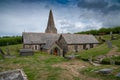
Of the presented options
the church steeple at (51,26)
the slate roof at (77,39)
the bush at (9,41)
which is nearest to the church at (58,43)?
the slate roof at (77,39)

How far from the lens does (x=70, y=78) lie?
1942 cm

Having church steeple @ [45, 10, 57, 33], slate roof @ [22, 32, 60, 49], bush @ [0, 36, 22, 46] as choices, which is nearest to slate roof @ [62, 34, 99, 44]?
slate roof @ [22, 32, 60, 49]

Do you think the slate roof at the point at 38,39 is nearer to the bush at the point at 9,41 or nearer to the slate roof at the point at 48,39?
the slate roof at the point at 48,39

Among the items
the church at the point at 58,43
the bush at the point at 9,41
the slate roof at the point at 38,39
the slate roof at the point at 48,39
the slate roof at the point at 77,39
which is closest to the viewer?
the church at the point at 58,43

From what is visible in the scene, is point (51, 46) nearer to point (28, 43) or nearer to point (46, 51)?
point (46, 51)

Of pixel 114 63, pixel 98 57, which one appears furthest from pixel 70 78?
pixel 98 57

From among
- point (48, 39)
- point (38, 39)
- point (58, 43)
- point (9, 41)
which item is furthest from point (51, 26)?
point (9, 41)

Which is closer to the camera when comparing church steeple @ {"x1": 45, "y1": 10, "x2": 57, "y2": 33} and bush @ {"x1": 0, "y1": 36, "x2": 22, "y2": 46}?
church steeple @ {"x1": 45, "y1": 10, "x2": 57, "y2": 33}

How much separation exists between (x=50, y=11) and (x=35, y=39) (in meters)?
16.6

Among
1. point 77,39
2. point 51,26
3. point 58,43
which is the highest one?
point 51,26

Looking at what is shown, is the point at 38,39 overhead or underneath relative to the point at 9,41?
overhead

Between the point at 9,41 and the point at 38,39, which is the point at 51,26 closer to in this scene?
the point at 38,39

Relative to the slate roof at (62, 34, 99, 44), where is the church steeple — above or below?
above

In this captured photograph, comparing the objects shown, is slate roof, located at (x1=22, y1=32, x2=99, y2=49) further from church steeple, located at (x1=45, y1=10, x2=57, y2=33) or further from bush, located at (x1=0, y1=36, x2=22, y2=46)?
bush, located at (x1=0, y1=36, x2=22, y2=46)
